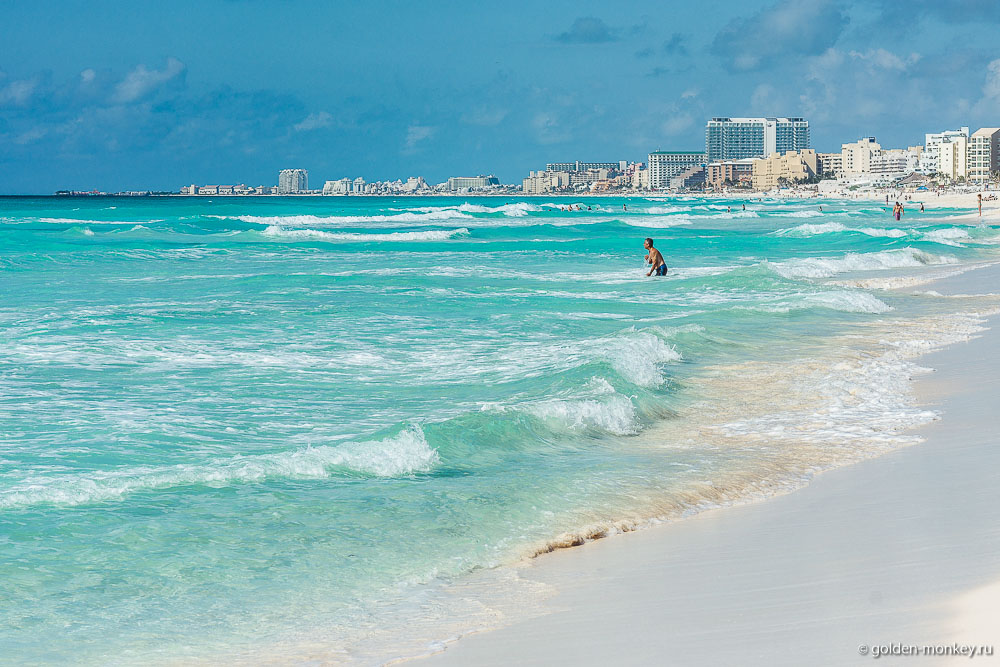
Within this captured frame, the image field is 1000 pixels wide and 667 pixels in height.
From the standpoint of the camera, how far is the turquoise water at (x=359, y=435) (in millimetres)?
5086

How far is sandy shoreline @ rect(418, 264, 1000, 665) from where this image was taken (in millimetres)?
3934

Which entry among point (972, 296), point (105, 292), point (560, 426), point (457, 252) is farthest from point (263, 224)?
point (560, 426)

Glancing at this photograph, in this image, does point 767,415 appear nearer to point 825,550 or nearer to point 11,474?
point 825,550

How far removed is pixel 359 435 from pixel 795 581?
4377mm

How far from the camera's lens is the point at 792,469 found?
23.8ft

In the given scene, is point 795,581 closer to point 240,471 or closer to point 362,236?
point 240,471

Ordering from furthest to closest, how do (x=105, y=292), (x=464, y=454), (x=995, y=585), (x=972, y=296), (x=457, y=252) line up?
(x=457, y=252) → (x=105, y=292) → (x=972, y=296) → (x=464, y=454) → (x=995, y=585)

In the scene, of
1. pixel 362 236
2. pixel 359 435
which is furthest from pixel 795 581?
pixel 362 236

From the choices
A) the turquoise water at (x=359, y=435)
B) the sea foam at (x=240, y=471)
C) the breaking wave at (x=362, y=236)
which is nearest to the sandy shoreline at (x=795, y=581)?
the turquoise water at (x=359, y=435)

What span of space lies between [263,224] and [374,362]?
187ft

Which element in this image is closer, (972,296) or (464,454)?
(464,454)

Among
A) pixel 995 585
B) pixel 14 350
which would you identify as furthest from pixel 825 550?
pixel 14 350

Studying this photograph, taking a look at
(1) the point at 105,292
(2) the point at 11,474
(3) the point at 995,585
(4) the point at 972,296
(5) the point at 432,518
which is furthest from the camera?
(1) the point at 105,292

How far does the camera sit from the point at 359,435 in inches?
326
